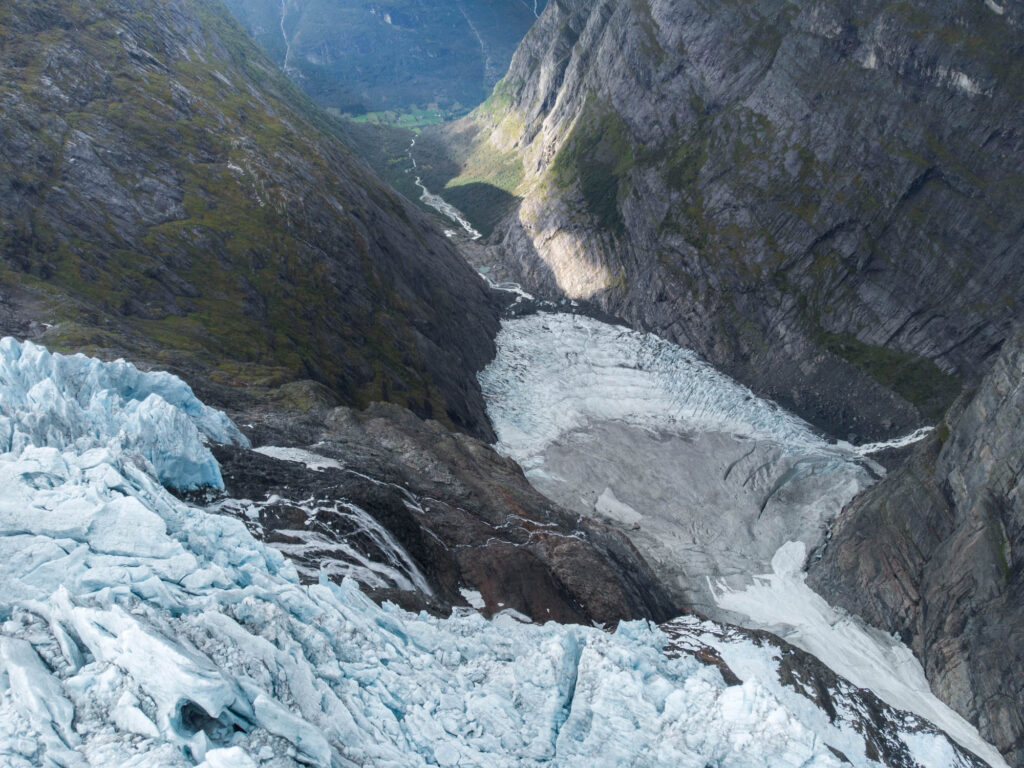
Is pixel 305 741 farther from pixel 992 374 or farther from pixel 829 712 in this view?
pixel 992 374

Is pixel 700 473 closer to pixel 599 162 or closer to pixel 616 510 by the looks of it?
pixel 616 510

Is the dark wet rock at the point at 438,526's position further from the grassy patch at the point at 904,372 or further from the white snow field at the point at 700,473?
the grassy patch at the point at 904,372


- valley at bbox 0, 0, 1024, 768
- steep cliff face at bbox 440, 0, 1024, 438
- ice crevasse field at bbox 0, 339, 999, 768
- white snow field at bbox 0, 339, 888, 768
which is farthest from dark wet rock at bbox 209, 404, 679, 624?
steep cliff face at bbox 440, 0, 1024, 438

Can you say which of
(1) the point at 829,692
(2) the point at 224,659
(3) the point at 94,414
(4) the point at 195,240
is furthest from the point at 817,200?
(2) the point at 224,659

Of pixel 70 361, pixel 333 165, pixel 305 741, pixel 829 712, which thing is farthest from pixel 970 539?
pixel 333 165

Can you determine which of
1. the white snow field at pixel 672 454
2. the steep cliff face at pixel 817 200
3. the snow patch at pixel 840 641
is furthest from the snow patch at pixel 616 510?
the steep cliff face at pixel 817 200
